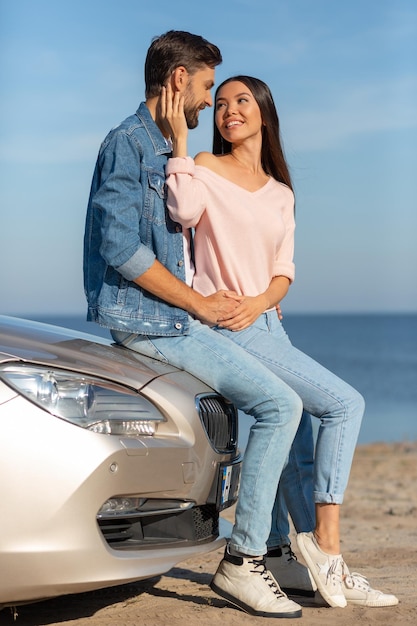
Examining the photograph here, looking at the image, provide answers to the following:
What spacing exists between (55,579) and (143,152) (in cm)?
173

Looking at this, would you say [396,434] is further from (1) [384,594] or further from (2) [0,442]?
(2) [0,442]

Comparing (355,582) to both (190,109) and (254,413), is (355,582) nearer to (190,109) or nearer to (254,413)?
(254,413)

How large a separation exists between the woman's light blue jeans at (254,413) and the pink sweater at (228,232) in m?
0.37

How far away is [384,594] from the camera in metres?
4.07

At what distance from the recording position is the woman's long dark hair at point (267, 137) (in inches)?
173

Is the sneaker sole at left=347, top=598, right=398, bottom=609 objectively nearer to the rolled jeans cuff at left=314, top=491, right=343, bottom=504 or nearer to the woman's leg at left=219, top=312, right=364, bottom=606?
the woman's leg at left=219, top=312, right=364, bottom=606

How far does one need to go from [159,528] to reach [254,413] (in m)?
0.60

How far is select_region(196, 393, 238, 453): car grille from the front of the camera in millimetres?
3754

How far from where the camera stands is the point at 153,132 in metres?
4.04

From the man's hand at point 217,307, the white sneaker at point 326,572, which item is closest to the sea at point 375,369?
the man's hand at point 217,307

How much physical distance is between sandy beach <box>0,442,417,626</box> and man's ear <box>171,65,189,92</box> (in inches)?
85.4

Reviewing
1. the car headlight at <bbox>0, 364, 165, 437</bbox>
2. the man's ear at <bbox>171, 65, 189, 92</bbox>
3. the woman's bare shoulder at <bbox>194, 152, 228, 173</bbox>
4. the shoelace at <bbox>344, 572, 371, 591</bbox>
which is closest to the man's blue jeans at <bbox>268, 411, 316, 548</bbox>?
the shoelace at <bbox>344, 572, 371, 591</bbox>

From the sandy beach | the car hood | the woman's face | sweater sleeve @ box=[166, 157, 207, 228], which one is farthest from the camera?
the woman's face

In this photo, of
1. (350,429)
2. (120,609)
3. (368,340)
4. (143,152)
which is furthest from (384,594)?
(368,340)
